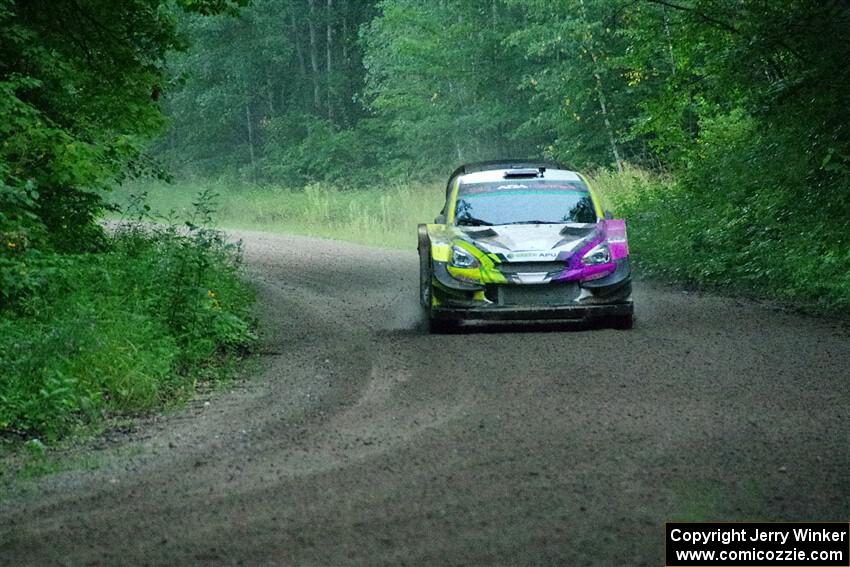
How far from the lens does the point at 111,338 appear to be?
10930 mm

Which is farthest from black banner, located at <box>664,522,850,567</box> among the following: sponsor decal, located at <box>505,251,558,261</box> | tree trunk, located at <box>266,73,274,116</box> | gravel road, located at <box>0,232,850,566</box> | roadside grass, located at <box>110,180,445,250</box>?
tree trunk, located at <box>266,73,274,116</box>

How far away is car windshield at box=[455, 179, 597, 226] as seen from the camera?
14312 mm

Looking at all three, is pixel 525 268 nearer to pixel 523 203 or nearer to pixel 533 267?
pixel 533 267

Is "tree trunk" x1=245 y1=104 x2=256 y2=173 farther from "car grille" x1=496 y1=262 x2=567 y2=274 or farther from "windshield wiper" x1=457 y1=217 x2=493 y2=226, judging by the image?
"car grille" x1=496 y1=262 x2=567 y2=274

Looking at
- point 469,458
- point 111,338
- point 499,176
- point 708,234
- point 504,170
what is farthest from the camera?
point 708,234

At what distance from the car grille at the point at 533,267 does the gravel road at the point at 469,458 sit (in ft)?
2.38

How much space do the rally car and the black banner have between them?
7.63 meters

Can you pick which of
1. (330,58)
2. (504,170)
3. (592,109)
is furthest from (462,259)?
(330,58)

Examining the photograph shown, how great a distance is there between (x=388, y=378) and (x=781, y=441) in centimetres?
386

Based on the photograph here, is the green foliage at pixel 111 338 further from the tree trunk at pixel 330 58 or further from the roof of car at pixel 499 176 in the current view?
the tree trunk at pixel 330 58

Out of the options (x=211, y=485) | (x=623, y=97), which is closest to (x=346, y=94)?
(x=623, y=97)

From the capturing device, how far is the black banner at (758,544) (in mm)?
5320

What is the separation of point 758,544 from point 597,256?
8207mm

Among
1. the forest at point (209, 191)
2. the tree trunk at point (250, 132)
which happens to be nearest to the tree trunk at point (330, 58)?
the tree trunk at point (250, 132)
